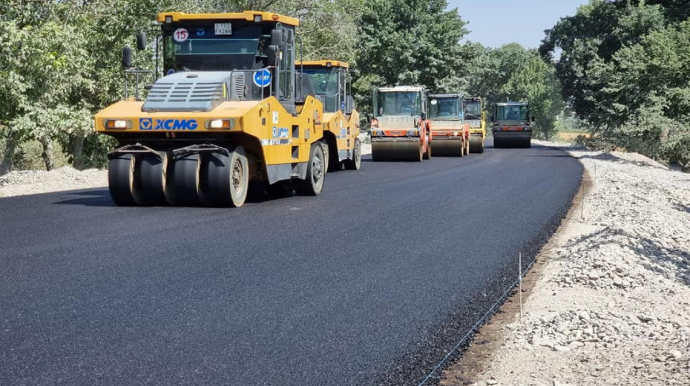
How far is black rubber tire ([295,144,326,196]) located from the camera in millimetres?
14812

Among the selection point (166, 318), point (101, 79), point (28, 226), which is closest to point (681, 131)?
point (101, 79)

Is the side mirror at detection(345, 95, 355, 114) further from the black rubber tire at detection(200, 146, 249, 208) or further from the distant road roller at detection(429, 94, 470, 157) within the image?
the distant road roller at detection(429, 94, 470, 157)

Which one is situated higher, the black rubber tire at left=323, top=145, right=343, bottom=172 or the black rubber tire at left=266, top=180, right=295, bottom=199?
the black rubber tire at left=323, top=145, right=343, bottom=172

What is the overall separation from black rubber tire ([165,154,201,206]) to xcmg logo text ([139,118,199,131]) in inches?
17.8

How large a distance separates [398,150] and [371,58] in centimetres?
3139

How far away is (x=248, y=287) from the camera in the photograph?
6.90 metres

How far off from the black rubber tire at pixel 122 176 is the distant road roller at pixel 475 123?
25.9 meters

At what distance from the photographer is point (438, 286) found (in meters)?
7.13

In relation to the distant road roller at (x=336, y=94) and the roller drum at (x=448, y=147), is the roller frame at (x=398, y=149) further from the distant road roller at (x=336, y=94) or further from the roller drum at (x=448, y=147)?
the distant road roller at (x=336, y=94)

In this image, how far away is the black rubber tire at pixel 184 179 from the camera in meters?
12.3

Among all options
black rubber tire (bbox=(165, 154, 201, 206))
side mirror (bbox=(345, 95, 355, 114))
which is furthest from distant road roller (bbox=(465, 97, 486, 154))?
black rubber tire (bbox=(165, 154, 201, 206))

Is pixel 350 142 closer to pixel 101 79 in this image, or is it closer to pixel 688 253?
pixel 101 79

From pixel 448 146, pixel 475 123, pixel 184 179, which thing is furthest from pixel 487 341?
pixel 475 123

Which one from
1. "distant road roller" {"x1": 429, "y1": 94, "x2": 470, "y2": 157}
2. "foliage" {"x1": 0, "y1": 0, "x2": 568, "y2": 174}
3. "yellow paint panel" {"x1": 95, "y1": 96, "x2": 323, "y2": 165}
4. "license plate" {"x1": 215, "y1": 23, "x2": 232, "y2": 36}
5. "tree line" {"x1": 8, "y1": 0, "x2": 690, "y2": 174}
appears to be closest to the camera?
"yellow paint panel" {"x1": 95, "y1": 96, "x2": 323, "y2": 165}
